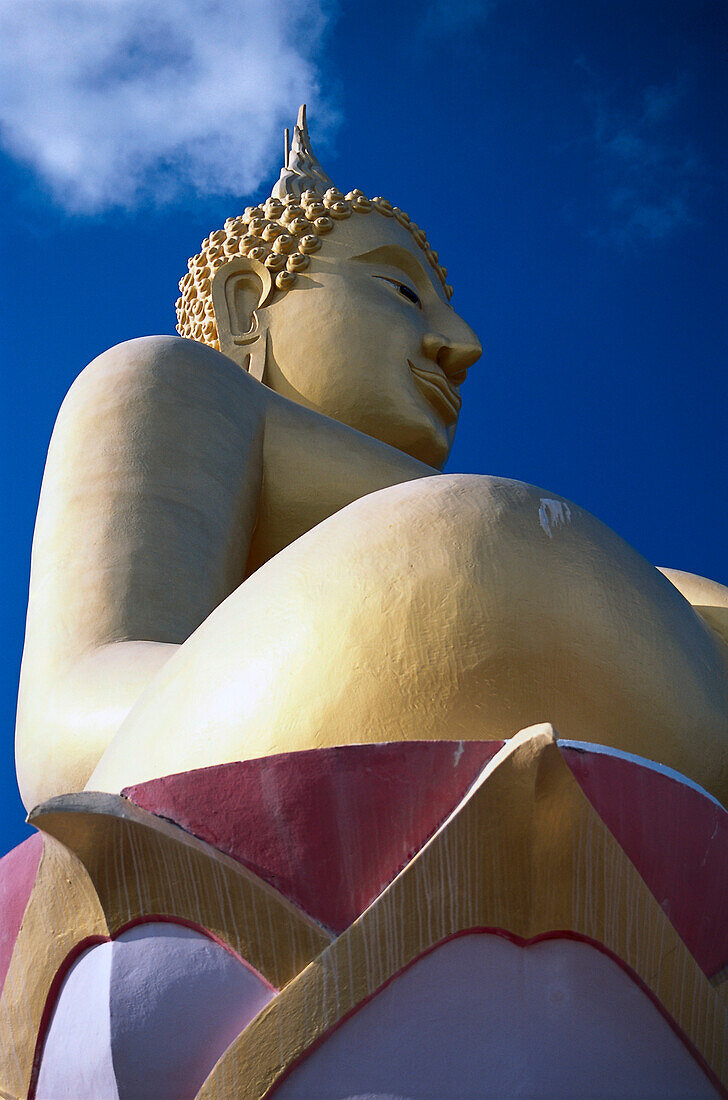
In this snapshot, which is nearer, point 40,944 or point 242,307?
point 40,944

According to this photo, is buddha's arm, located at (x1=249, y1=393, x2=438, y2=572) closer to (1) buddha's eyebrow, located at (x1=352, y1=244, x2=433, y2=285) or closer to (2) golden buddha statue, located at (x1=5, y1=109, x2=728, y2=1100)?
(1) buddha's eyebrow, located at (x1=352, y1=244, x2=433, y2=285)

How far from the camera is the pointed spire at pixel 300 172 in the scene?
536cm

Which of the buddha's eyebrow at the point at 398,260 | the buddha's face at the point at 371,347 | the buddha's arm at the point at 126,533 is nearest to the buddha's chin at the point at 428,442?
the buddha's face at the point at 371,347

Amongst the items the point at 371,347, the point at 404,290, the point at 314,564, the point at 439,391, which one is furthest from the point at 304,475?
the point at 314,564

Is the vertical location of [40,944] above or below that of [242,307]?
below

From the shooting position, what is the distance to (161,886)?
1.61 metres

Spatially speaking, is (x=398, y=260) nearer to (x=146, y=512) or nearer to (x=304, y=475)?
(x=304, y=475)

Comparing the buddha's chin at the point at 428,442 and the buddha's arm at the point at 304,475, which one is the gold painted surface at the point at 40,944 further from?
the buddha's chin at the point at 428,442

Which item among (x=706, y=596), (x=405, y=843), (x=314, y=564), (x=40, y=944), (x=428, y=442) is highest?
(x=428, y=442)

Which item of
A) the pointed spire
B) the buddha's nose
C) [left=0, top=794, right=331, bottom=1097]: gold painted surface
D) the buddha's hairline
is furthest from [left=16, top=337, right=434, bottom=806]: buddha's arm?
the pointed spire

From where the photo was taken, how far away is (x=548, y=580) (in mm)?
1910

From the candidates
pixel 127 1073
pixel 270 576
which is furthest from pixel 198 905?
pixel 270 576

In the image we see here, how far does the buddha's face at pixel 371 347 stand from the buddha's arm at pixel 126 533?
0.64 metres

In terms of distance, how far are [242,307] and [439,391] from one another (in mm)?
769
